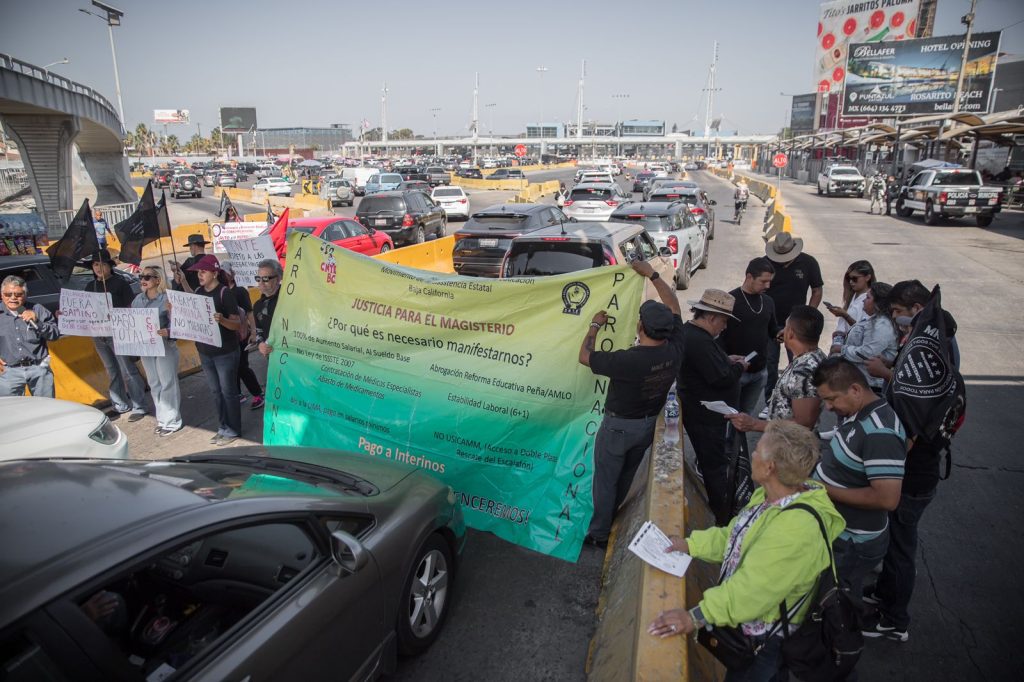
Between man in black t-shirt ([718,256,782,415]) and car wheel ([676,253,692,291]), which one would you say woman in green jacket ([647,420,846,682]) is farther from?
car wheel ([676,253,692,291])

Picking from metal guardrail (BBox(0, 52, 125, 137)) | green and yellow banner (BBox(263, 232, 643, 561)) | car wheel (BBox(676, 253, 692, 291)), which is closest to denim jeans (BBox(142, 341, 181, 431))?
green and yellow banner (BBox(263, 232, 643, 561))

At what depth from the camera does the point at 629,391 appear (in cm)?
395

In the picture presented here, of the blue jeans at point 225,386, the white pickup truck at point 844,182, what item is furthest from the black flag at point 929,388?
the white pickup truck at point 844,182

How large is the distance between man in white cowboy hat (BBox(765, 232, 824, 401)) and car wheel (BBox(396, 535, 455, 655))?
4394mm

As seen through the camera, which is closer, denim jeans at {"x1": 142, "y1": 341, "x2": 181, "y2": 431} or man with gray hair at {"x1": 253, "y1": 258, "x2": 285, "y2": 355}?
man with gray hair at {"x1": 253, "y1": 258, "x2": 285, "y2": 355}

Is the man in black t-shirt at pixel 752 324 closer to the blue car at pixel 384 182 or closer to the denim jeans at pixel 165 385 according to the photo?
the denim jeans at pixel 165 385

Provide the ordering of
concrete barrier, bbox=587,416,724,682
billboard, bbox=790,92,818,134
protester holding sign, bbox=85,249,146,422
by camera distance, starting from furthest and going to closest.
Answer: billboard, bbox=790,92,818,134 < protester holding sign, bbox=85,249,146,422 < concrete barrier, bbox=587,416,724,682

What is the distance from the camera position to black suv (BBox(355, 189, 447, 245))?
19.2m

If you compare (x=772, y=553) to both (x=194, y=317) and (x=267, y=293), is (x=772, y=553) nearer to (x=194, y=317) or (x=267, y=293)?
(x=267, y=293)

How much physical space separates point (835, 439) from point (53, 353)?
8.61 metres

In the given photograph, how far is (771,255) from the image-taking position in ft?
21.6

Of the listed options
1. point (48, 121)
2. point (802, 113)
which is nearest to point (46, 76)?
point (48, 121)

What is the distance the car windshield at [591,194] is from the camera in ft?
73.0

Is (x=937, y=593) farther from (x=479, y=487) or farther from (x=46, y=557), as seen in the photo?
(x=46, y=557)
